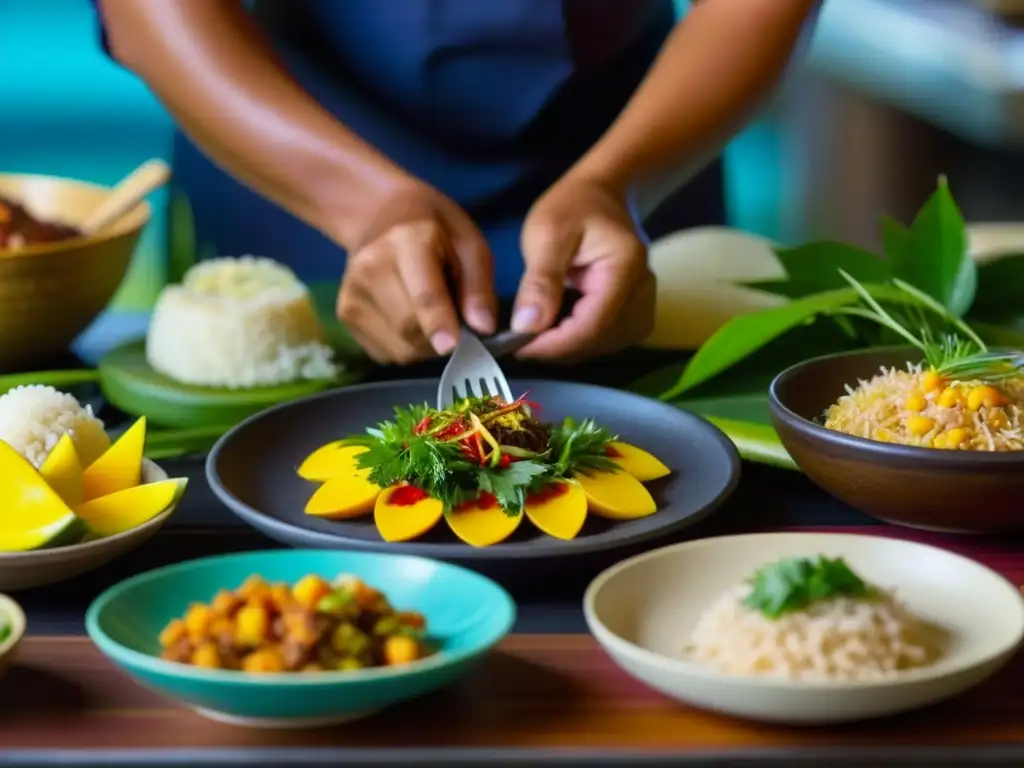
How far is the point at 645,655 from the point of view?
2.95 feet

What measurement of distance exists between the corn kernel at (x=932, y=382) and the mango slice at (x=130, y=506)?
2.27 ft

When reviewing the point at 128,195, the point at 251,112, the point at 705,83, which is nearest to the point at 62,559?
the point at 128,195

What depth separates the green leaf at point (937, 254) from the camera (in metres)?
1.67

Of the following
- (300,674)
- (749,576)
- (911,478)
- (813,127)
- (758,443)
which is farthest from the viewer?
(813,127)

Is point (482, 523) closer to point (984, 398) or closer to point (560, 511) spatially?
point (560, 511)

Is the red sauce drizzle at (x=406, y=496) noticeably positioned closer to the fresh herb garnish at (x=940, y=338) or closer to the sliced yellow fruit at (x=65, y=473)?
the sliced yellow fruit at (x=65, y=473)

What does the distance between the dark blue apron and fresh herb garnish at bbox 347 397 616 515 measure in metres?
0.92

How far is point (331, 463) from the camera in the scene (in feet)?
4.47

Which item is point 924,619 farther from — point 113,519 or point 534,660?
point 113,519

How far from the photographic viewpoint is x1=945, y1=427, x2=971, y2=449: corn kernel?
1.24m

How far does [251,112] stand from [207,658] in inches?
50.5

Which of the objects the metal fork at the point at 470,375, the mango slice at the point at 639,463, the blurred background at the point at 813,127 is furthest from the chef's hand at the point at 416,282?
the blurred background at the point at 813,127

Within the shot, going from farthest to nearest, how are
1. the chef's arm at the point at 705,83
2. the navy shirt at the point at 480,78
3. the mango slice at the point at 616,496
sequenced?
the navy shirt at the point at 480,78, the chef's arm at the point at 705,83, the mango slice at the point at 616,496

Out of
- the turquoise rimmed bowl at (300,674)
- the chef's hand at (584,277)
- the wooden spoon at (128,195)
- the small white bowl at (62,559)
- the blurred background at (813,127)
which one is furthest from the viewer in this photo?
Result: the blurred background at (813,127)
